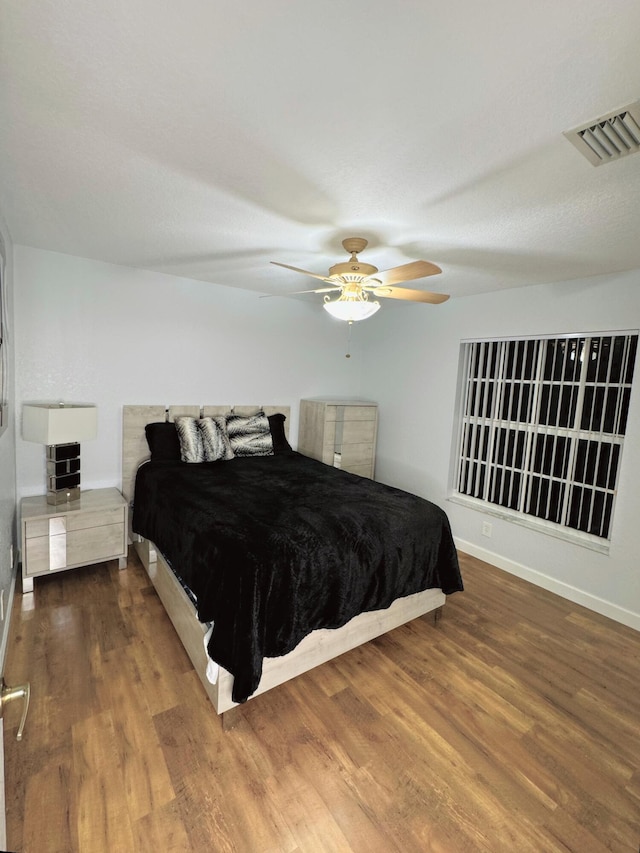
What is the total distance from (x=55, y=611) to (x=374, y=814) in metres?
2.15

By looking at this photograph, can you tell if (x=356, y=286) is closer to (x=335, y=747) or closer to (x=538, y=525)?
(x=335, y=747)

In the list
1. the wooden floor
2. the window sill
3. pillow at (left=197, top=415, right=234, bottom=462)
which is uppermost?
pillow at (left=197, top=415, right=234, bottom=462)

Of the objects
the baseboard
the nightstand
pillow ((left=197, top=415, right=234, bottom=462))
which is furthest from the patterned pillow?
the baseboard

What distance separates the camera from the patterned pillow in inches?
129

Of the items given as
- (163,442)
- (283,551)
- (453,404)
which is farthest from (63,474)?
(453,404)

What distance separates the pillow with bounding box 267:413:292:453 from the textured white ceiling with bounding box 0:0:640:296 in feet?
6.51

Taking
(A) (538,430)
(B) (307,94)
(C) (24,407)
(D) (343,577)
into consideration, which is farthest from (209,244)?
(A) (538,430)

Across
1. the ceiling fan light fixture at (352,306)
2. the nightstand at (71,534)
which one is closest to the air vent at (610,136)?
the ceiling fan light fixture at (352,306)

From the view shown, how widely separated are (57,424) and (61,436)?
0.09 meters

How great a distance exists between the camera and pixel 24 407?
9.05 ft

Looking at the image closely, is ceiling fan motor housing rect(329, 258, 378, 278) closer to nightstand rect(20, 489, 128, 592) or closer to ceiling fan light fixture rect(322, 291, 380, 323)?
ceiling fan light fixture rect(322, 291, 380, 323)

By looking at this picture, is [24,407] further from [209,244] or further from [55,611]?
[209,244]

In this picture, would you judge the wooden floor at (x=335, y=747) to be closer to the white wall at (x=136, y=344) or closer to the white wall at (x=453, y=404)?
the white wall at (x=453, y=404)

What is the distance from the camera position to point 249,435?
3697mm
